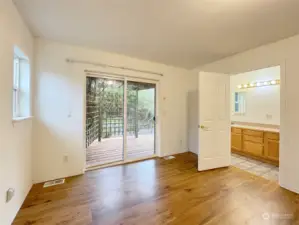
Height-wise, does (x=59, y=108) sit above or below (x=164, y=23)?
below

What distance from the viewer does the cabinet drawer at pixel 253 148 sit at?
3.77 m

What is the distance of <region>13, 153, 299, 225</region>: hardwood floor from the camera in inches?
70.2

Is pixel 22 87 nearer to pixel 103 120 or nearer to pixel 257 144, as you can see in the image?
pixel 103 120

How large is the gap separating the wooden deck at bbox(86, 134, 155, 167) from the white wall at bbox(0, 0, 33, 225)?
4.71 feet

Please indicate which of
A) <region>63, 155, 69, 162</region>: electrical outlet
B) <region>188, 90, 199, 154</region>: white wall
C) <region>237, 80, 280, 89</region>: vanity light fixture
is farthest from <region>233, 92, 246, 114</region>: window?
<region>63, 155, 69, 162</region>: electrical outlet

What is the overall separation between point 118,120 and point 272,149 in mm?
3565

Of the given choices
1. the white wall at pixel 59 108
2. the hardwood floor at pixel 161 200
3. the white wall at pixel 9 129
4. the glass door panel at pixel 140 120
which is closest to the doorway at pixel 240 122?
the hardwood floor at pixel 161 200

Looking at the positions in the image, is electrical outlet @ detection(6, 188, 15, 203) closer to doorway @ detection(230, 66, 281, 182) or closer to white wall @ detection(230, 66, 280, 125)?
doorway @ detection(230, 66, 281, 182)

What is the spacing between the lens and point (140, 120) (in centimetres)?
399

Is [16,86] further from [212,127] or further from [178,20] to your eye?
[212,127]

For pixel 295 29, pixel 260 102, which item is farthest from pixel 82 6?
pixel 260 102

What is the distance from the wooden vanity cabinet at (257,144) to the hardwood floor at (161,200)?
1.02 m

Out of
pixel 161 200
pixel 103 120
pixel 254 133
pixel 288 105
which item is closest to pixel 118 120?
pixel 103 120

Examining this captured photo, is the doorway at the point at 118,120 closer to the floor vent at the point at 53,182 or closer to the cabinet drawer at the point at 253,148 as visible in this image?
the floor vent at the point at 53,182
